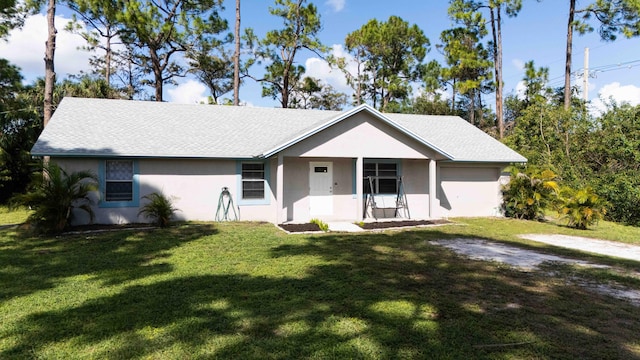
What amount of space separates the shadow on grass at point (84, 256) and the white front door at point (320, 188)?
13.0ft

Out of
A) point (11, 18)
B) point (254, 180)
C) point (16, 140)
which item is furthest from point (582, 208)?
point (11, 18)

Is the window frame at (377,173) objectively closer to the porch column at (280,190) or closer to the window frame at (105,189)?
the porch column at (280,190)

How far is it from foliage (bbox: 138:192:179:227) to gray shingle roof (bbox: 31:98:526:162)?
1.39m

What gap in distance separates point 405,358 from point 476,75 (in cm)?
3107

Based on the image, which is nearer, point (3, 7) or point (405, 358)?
point (405, 358)

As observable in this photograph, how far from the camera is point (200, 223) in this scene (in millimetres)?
12125

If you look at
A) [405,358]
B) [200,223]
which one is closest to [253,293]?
[405,358]

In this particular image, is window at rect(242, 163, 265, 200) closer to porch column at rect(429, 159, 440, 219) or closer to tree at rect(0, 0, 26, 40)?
porch column at rect(429, 159, 440, 219)

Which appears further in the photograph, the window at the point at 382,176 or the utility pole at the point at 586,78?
the utility pole at the point at 586,78

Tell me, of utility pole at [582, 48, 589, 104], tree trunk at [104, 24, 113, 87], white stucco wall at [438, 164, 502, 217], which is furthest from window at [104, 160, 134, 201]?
utility pole at [582, 48, 589, 104]

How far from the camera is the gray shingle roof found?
11680 mm

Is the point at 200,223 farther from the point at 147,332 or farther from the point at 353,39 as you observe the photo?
the point at 353,39

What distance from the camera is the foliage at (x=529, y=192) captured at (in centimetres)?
1404

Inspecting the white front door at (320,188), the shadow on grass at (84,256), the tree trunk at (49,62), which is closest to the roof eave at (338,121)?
the white front door at (320,188)
